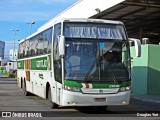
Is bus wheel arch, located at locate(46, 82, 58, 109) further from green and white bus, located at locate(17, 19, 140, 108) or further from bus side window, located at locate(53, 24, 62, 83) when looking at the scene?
bus side window, located at locate(53, 24, 62, 83)

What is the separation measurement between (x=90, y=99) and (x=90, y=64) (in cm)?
119

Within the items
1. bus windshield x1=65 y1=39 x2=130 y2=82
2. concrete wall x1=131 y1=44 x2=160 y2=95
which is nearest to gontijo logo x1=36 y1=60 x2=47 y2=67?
bus windshield x1=65 y1=39 x2=130 y2=82

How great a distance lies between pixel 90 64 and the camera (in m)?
13.2

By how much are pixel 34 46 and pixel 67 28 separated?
5.70 m

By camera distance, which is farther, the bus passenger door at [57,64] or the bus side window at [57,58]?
the bus side window at [57,58]

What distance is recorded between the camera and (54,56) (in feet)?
47.8

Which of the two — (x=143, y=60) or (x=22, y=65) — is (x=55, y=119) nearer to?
(x=22, y=65)

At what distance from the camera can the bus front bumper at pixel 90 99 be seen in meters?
13.1

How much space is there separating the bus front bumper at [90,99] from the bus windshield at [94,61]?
53cm

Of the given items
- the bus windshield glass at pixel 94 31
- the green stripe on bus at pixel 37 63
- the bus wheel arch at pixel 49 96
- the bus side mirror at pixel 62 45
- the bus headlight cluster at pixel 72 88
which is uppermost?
the bus windshield glass at pixel 94 31

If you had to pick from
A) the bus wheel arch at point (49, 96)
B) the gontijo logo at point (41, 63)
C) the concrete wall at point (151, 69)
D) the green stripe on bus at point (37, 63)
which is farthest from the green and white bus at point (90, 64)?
the concrete wall at point (151, 69)

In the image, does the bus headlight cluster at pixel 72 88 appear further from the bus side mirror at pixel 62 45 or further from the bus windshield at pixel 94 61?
the bus side mirror at pixel 62 45

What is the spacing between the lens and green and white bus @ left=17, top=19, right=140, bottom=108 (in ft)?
43.0

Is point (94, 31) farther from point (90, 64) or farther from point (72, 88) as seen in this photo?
point (72, 88)
